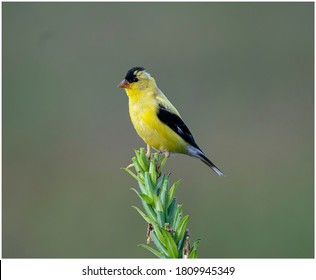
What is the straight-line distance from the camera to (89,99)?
610cm

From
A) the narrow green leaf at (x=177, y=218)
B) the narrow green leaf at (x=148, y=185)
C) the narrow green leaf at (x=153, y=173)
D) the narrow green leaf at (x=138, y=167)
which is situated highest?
the narrow green leaf at (x=138, y=167)

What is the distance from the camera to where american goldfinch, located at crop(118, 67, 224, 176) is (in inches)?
126

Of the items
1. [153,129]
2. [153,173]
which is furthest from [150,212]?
[153,129]

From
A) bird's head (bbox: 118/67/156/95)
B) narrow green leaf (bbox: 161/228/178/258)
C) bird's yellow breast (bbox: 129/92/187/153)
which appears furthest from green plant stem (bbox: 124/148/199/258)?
bird's head (bbox: 118/67/156/95)

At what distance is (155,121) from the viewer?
3.22m

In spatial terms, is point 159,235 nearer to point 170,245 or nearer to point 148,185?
point 170,245

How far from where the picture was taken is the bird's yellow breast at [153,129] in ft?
10.5

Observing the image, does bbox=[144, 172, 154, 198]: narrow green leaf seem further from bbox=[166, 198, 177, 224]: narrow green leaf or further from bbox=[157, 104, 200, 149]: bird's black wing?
bbox=[157, 104, 200, 149]: bird's black wing

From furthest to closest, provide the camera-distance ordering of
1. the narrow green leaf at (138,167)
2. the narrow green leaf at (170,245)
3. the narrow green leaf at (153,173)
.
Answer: the narrow green leaf at (138,167) < the narrow green leaf at (153,173) < the narrow green leaf at (170,245)

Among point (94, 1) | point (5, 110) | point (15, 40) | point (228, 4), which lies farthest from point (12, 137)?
point (228, 4)

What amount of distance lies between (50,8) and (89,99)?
1906mm

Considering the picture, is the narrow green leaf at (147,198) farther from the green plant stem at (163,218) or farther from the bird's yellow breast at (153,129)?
the bird's yellow breast at (153,129)

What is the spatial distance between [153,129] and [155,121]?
57 mm

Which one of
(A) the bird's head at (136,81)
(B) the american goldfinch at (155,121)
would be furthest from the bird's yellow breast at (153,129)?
(A) the bird's head at (136,81)
